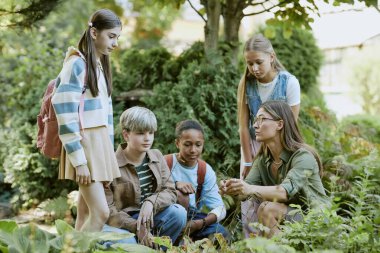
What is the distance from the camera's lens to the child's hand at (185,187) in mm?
4598

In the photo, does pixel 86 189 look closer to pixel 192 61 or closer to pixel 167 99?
pixel 167 99

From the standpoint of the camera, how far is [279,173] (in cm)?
429

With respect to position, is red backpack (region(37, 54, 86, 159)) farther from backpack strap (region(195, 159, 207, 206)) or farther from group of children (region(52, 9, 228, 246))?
backpack strap (region(195, 159, 207, 206))

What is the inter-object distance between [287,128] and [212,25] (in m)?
3.18

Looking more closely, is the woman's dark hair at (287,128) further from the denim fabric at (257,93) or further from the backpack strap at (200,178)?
the backpack strap at (200,178)

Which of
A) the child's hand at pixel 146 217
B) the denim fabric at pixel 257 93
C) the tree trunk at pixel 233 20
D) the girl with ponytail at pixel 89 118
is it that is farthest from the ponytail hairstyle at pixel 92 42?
the tree trunk at pixel 233 20

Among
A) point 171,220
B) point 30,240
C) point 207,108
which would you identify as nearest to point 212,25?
point 207,108

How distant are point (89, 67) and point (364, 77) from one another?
1685cm

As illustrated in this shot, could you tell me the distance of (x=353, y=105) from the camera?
20969 mm

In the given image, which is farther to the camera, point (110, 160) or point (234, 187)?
point (110, 160)

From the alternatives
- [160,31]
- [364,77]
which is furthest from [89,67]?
[160,31]

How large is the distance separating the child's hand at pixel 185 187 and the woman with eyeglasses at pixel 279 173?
1.60 ft

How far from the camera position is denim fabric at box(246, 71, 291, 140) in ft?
16.0

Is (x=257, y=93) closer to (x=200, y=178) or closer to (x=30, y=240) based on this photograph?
(x=200, y=178)
